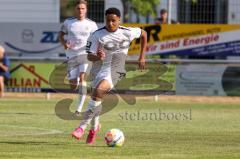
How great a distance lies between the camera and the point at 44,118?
20.3 meters

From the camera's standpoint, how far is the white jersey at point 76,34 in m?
21.0

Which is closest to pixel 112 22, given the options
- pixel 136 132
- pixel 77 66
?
pixel 136 132

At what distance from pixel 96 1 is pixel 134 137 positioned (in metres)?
25.9

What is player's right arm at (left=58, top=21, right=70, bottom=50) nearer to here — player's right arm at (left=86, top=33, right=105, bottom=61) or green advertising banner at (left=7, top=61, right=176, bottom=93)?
player's right arm at (left=86, top=33, right=105, bottom=61)

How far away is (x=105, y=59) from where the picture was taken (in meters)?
15.1

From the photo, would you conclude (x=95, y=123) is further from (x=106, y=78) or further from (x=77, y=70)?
(x=77, y=70)

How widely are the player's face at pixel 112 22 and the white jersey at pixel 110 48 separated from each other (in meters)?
0.14

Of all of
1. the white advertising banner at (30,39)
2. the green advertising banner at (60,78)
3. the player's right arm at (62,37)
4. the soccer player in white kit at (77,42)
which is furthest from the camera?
the white advertising banner at (30,39)

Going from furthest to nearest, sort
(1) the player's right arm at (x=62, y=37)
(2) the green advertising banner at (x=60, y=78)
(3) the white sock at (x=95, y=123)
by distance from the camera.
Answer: (2) the green advertising banner at (x=60, y=78), (1) the player's right arm at (x=62, y=37), (3) the white sock at (x=95, y=123)

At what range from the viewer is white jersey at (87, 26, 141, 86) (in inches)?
592

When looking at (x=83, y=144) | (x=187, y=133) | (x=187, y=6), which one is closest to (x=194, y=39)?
(x=187, y=6)

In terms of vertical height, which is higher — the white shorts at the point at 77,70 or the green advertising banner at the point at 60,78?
the white shorts at the point at 77,70

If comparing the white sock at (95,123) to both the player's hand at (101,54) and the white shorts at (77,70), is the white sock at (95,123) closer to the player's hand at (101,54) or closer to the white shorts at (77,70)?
the player's hand at (101,54)

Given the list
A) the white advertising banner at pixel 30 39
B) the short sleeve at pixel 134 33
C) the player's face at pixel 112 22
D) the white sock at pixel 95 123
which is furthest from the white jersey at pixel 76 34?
the white advertising banner at pixel 30 39
